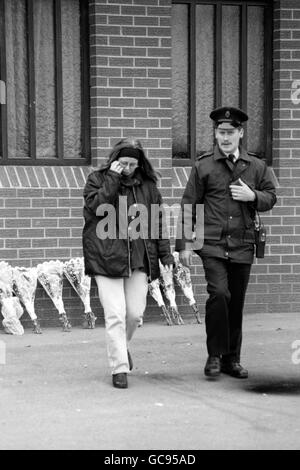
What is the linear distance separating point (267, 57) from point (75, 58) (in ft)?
6.60

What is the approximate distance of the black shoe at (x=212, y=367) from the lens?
22.1ft

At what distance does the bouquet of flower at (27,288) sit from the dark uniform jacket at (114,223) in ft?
6.39

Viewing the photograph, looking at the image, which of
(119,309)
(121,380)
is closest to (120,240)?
(119,309)

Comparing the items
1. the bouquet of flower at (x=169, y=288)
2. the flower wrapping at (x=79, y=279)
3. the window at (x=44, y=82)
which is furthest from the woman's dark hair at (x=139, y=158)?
the window at (x=44, y=82)

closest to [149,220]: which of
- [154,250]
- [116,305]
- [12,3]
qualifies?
[154,250]

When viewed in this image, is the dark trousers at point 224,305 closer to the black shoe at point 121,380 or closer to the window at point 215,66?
the black shoe at point 121,380

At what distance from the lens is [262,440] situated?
17.3ft

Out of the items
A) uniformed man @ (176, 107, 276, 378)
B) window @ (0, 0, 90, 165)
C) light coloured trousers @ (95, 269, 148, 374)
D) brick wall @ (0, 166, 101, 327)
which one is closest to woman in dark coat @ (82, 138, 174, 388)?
light coloured trousers @ (95, 269, 148, 374)

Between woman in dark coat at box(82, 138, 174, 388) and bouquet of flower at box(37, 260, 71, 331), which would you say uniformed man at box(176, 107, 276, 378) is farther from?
bouquet of flower at box(37, 260, 71, 331)

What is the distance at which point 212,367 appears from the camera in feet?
22.1

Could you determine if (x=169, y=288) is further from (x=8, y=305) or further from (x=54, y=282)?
(x=8, y=305)

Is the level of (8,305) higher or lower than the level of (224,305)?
lower

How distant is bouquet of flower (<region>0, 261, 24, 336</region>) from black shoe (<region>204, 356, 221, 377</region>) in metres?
2.22

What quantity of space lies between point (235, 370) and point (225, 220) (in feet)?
3.74
